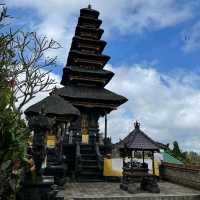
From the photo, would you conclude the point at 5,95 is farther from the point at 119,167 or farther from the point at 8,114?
the point at 119,167

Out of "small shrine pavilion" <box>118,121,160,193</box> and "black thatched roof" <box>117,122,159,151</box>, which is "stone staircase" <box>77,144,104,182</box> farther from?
"black thatched roof" <box>117,122,159,151</box>

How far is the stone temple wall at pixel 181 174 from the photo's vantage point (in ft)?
47.8

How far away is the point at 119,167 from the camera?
17.7 meters

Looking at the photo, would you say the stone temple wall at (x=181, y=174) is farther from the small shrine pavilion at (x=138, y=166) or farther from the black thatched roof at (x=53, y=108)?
the black thatched roof at (x=53, y=108)

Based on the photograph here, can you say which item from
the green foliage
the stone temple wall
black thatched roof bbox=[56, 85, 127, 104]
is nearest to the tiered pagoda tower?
black thatched roof bbox=[56, 85, 127, 104]

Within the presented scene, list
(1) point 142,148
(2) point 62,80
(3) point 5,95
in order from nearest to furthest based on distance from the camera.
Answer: (3) point 5,95
(1) point 142,148
(2) point 62,80

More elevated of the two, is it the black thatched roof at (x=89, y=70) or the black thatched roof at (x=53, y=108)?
the black thatched roof at (x=89, y=70)

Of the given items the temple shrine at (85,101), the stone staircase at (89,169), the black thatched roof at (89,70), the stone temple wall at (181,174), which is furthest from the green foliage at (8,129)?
the black thatched roof at (89,70)

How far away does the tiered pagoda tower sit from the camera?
22.5 m

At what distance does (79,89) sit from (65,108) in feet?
20.2

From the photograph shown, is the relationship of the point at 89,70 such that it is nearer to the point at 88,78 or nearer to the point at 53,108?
the point at 88,78

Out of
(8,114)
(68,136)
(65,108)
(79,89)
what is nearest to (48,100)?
(65,108)

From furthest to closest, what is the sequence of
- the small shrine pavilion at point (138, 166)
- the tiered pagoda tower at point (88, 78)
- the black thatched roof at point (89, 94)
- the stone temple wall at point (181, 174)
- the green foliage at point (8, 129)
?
1. the tiered pagoda tower at point (88, 78)
2. the black thatched roof at point (89, 94)
3. the stone temple wall at point (181, 174)
4. the small shrine pavilion at point (138, 166)
5. the green foliage at point (8, 129)

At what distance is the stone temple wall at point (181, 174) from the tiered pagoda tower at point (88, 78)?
19.4 ft
